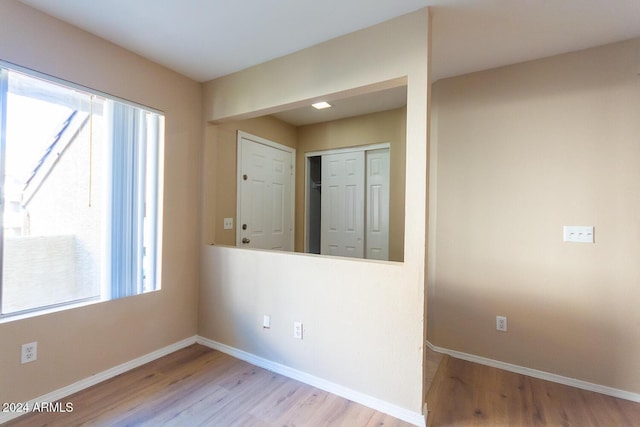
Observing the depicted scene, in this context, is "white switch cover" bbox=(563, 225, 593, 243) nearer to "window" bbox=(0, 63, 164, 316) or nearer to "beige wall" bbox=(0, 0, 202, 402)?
"beige wall" bbox=(0, 0, 202, 402)

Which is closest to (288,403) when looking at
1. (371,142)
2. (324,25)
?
(324,25)

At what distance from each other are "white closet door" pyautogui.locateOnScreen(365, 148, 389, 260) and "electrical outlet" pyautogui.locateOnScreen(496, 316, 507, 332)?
1.27 m

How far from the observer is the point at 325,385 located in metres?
2.12

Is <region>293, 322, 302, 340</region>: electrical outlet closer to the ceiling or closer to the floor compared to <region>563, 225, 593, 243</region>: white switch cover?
closer to the floor

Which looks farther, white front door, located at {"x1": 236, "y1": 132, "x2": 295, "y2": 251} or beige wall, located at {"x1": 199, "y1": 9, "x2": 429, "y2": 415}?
white front door, located at {"x1": 236, "y1": 132, "x2": 295, "y2": 251}

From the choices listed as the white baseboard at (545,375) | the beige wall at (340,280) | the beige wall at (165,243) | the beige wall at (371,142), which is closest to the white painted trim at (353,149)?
the beige wall at (371,142)

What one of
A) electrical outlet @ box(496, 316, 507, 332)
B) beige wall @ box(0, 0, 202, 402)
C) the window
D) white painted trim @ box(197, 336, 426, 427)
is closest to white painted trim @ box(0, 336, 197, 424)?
beige wall @ box(0, 0, 202, 402)

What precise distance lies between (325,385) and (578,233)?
2.20 metres

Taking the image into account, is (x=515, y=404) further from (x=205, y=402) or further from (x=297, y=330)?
(x=205, y=402)

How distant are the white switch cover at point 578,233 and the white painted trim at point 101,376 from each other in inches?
133

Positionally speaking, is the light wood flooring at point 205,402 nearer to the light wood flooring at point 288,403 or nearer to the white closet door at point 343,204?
the light wood flooring at point 288,403

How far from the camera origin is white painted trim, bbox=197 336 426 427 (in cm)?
180

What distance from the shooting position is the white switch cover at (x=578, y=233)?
Answer: 213 cm

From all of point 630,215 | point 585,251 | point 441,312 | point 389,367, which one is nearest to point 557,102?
point 630,215
